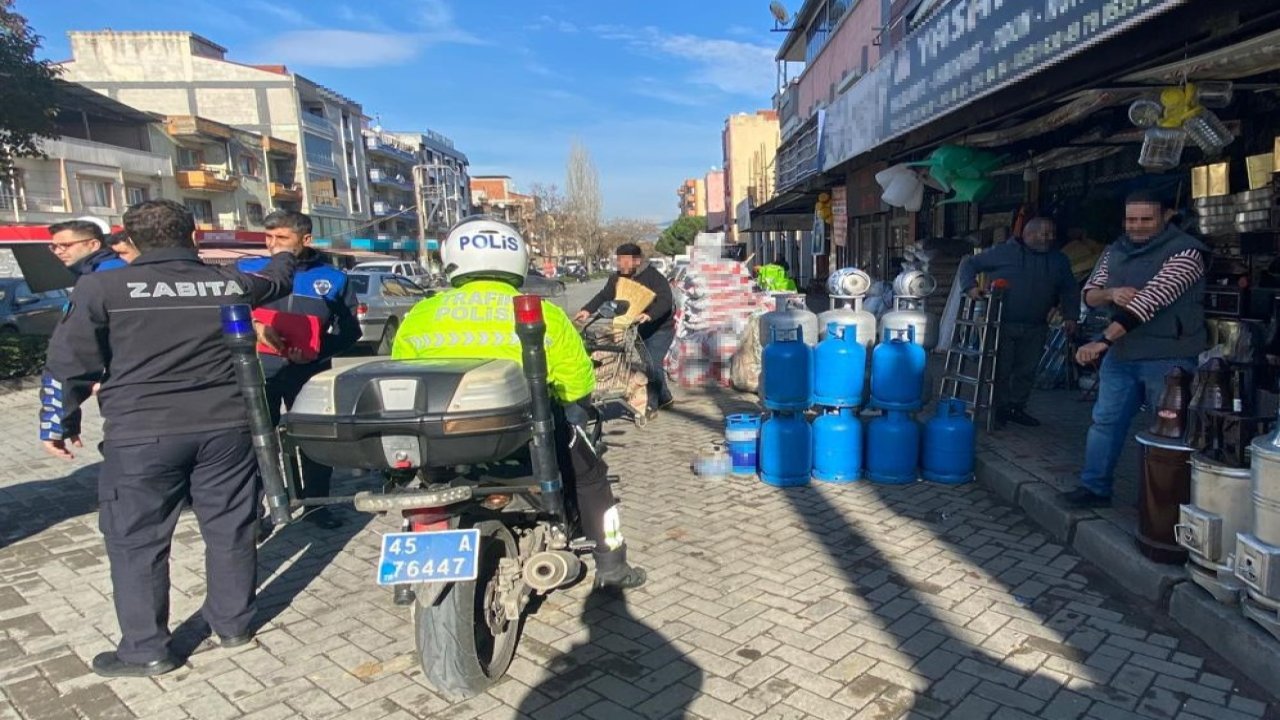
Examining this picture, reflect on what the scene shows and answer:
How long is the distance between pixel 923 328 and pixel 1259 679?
439 cm

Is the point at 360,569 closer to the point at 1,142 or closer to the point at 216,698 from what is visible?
the point at 216,698

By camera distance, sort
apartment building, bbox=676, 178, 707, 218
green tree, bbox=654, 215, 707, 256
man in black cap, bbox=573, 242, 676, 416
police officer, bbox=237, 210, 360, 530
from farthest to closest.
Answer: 1. apartment building, bbox=676, 178, 707, 218
2. green tree, bbox=654, 215, 707, 256
3. man in black cap, bbox=573, 242, 676, 416
4. police officer, bbox=237, 210, 360, 530

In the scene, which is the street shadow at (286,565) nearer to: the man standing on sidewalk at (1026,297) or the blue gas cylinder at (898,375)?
the blue gas cylinder at (898,375)

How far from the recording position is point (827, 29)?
2055 centimetres

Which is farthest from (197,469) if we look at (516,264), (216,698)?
(516,264)

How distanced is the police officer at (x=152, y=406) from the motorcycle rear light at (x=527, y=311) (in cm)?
149

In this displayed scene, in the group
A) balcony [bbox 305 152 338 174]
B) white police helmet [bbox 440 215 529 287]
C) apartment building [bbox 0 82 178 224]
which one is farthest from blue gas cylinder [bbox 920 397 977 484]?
balcony [bbox 305 152 338 174]

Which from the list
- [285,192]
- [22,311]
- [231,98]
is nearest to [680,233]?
[285,192]

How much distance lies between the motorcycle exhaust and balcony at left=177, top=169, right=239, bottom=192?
4257 centimetres

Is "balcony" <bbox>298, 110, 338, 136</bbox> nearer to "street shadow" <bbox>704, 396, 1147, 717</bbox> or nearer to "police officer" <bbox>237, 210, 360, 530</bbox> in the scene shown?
"police officer" <bbox>237, 210, 360, 530</bbox>

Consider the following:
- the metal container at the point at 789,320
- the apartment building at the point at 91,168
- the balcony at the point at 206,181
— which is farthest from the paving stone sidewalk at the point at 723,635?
the balcony at the point at 206,181

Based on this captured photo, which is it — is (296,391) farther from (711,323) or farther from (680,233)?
(680,233)

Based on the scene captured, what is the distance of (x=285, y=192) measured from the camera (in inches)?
1769

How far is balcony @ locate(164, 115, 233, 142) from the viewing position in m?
36.2
